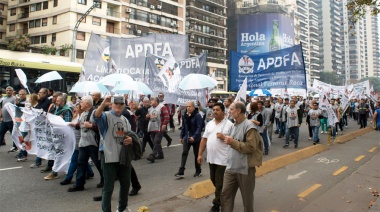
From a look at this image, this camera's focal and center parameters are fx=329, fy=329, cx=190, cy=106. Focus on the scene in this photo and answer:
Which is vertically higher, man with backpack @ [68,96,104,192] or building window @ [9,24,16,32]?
building window @ [9,24,16,32]

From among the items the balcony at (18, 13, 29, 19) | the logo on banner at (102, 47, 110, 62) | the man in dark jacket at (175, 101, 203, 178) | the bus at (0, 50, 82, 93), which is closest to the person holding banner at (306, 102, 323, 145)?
the man in dark jacket at (175, 101, 203, 178)

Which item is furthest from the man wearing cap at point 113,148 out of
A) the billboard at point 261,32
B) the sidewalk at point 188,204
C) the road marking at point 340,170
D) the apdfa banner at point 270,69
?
the billboard at point 261,32

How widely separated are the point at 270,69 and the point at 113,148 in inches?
359

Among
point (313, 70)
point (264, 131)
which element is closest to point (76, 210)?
point (264, 131)

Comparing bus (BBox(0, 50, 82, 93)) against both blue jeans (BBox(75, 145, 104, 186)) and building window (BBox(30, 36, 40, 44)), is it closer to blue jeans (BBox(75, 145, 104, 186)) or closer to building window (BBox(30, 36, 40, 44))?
blue jeans (BBox(75, 145, 104, 186))

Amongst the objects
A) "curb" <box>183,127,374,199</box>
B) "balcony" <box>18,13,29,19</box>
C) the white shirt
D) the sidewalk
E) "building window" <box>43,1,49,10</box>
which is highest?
"building window" <box>43,1,49,10</box>

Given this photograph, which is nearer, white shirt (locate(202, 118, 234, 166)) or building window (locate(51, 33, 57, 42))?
white shirt (locate(202, 118, 234, 166))

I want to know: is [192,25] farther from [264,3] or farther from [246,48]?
[264,3]

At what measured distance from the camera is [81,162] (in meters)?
5.95

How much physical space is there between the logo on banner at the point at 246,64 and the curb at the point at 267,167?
382 centimetres

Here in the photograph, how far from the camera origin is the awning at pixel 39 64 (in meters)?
18.4

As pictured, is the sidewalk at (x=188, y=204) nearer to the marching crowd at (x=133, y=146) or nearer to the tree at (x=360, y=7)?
the marching crowd at (x=133, y=146)

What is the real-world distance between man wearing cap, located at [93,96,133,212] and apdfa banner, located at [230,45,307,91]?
8.41m

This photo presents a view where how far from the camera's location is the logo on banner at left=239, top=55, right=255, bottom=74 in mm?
12594
